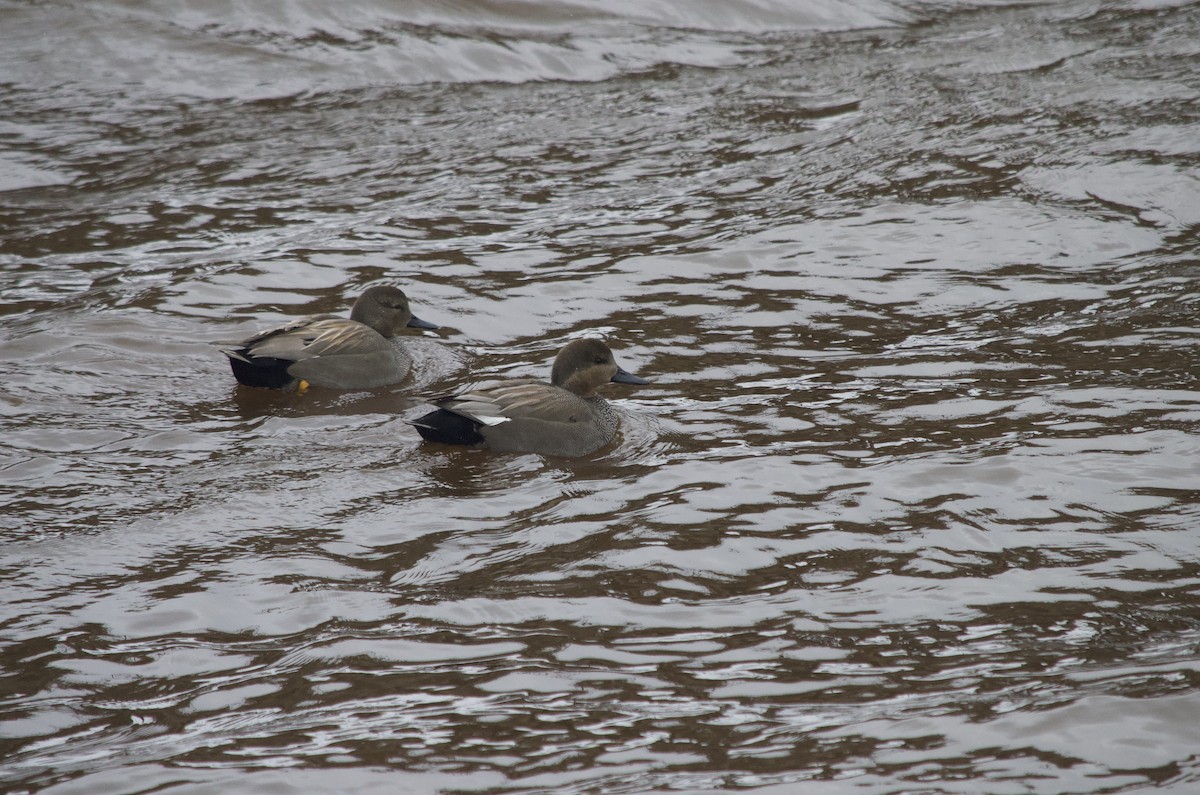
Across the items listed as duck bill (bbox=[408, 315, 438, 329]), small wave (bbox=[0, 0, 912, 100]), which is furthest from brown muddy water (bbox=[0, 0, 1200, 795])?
duck bill (bbox=[408, 315, 438, 329])

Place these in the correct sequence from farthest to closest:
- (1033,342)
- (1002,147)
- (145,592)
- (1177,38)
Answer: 1. (1177,38)
2. (1002,147)
3. (1033,342)
4. (145,592)

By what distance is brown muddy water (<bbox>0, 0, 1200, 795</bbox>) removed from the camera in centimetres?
476

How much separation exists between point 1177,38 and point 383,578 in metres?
13.1

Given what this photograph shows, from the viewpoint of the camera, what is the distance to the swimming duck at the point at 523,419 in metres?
7.29

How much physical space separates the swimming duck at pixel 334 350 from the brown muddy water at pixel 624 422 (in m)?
0.16

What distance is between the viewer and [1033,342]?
27.7 ft

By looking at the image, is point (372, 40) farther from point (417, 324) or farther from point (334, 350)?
point (334, 350)

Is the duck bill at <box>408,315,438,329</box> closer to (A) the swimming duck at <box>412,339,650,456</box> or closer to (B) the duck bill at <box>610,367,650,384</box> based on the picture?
(A) the swimming duck at <box>412,339,650,456</box>

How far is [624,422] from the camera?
796 cm

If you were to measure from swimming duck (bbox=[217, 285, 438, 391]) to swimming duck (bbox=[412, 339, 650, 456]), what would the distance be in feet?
3.56

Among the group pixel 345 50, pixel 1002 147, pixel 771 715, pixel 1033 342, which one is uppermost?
pixel 345 50

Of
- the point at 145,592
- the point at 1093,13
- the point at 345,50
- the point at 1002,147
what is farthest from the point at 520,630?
the point at 1093,13

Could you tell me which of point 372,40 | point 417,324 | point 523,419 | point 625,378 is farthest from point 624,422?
point 372,40

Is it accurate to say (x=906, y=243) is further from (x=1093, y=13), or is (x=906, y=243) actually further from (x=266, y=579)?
(x=1093, y=13)
